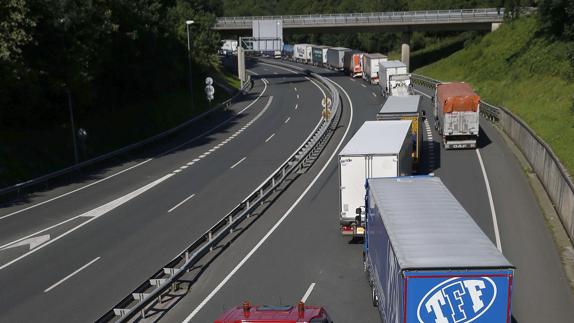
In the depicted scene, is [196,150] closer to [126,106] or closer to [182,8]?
[126,106]

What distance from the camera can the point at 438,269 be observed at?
11703 millimetres

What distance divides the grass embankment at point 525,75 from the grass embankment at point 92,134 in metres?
29.2

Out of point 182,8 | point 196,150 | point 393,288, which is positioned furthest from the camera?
point 182,8

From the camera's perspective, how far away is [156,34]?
57.0 meters

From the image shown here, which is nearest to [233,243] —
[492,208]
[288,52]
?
[492,208]

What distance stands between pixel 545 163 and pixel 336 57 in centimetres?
7715

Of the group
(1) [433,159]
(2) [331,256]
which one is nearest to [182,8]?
(1) [433,159]

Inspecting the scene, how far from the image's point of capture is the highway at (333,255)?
59.1 feet

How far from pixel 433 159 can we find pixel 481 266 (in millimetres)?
26710

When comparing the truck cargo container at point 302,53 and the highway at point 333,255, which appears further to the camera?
the truck cargo container at point 302,53

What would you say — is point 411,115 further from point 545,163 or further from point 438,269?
point 438,269

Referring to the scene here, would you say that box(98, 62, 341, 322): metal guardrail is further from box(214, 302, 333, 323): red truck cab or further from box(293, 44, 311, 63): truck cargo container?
box(293, 44, 311, 63): truck cargo container

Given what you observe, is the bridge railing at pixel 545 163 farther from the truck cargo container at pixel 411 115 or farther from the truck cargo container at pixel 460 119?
the truck cargo container at pixel 411 115

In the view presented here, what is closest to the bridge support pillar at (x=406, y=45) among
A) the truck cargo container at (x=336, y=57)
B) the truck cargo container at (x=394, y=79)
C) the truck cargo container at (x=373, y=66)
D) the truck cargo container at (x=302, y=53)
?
the truck cargo container at (x=336, y=57)
